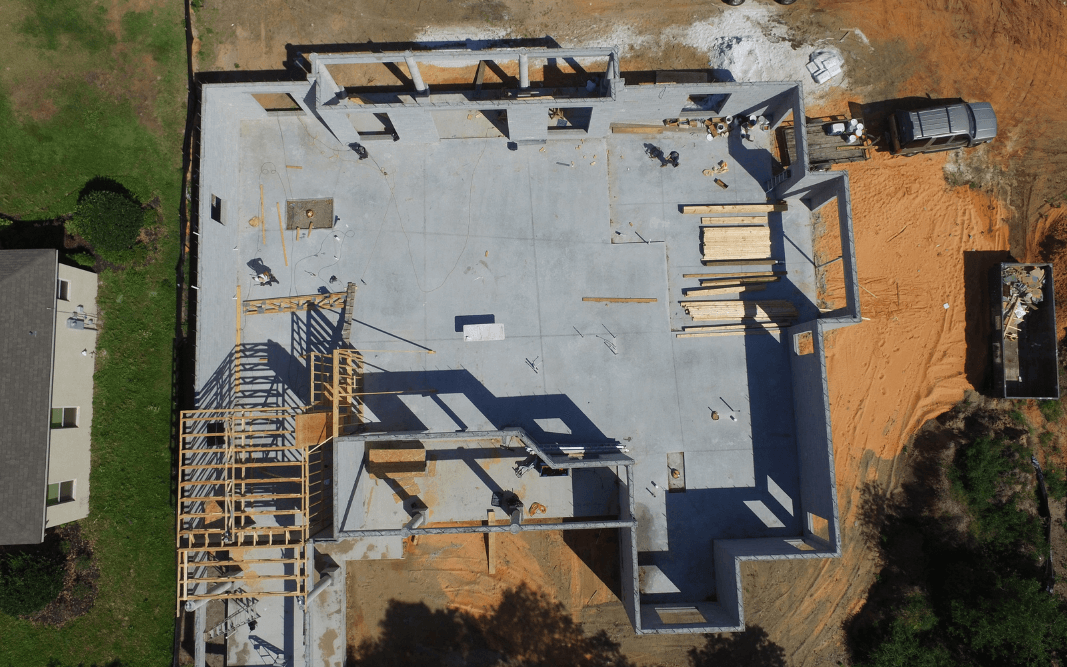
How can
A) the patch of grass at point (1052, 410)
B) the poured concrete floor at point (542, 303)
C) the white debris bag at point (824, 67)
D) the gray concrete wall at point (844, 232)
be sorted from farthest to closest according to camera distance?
the white debris bag at point (824, 67)
the patch of grass at point (1052, 410)
the poured concrete floor at point (542, 303)
the gray concrete wall at point (844, 232)

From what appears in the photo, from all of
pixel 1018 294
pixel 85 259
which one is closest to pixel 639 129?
pixel 1018 294

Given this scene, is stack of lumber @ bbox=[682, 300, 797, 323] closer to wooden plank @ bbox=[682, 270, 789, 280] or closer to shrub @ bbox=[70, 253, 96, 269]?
wooden plank @ bbox=[682, 270, 789, 280]

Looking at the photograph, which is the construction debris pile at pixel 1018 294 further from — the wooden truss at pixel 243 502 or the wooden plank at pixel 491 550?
the wooden truss at pixel 243 502

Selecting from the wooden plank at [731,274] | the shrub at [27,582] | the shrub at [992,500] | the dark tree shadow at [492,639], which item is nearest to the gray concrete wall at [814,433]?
the wooden plank at [731,274]

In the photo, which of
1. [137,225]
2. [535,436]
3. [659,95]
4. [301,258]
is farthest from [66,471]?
[659,95]

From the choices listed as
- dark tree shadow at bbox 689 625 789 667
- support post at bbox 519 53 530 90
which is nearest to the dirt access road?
dark tree shadow at bbox 689 625 789 667

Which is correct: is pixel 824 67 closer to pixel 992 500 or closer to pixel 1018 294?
pixel 1018 294
